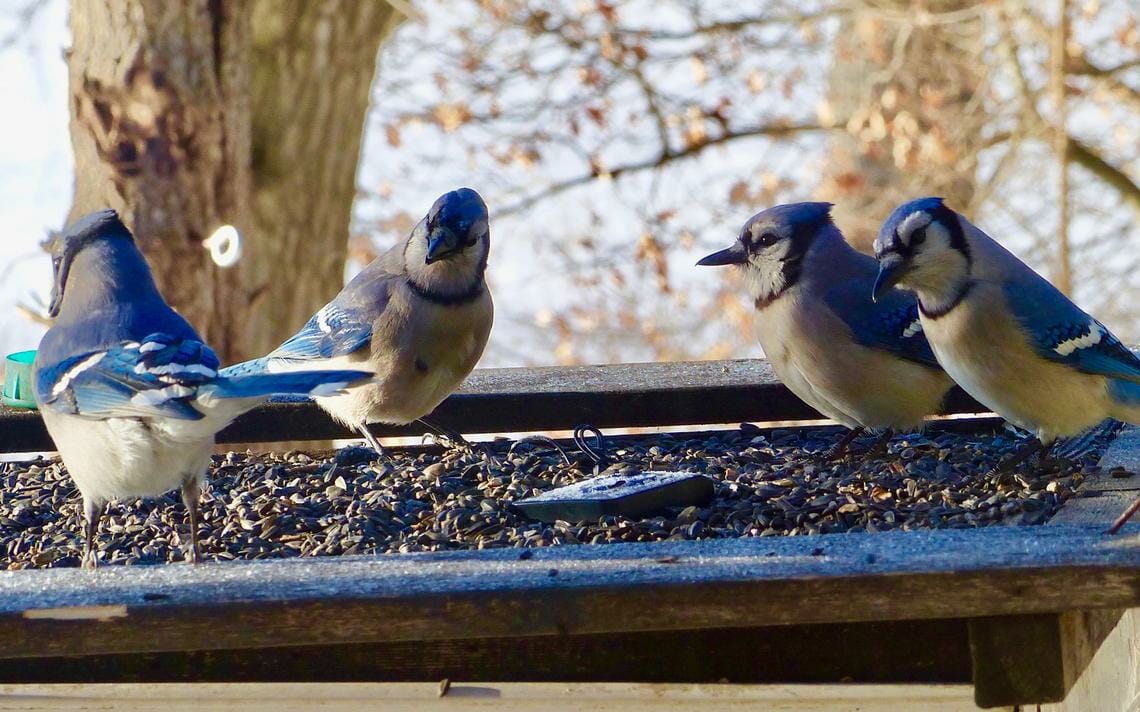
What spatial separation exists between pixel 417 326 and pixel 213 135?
2312mm

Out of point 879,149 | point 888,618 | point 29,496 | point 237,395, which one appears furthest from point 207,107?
point 879,149

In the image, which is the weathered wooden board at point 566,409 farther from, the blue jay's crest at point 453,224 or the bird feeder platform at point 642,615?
the bird feeder platform at point 642,615

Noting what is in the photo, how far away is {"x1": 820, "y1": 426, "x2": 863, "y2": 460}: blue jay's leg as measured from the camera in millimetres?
3531

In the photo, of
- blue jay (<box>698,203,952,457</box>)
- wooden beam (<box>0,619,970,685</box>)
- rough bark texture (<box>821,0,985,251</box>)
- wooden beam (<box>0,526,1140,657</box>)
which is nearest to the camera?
wooden beam (<box>0,526,1140,657</box>)

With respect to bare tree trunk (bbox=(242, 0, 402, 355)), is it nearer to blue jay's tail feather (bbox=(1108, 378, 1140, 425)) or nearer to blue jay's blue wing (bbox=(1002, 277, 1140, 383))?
blue jay's blue wing (bbox=(1002, 277, 1140, 383))

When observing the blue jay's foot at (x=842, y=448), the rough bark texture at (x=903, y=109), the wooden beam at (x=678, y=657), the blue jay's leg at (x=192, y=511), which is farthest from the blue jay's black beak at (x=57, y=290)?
the rough bark texture at (x=903, y=109)

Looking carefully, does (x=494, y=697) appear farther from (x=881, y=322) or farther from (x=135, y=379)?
(x=881, y=322)

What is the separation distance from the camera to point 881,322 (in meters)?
3.74

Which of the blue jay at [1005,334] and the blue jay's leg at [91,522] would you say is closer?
the blue jay's leg at [91,522]

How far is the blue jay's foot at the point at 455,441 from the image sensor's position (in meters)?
3.71

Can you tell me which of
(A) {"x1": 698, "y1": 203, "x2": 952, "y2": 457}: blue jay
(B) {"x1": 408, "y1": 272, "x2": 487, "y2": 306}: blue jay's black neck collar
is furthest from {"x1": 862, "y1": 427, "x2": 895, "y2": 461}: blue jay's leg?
(B) {"x1": 408, "y1": 272, "x2": 487, "y2": 306}: blue jay's black neck collar

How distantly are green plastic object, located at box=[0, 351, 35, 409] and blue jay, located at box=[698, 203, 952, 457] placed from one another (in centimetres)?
179

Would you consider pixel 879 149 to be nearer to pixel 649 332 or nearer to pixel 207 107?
pixel 649 332

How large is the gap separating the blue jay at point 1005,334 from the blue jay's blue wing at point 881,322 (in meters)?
0.15
